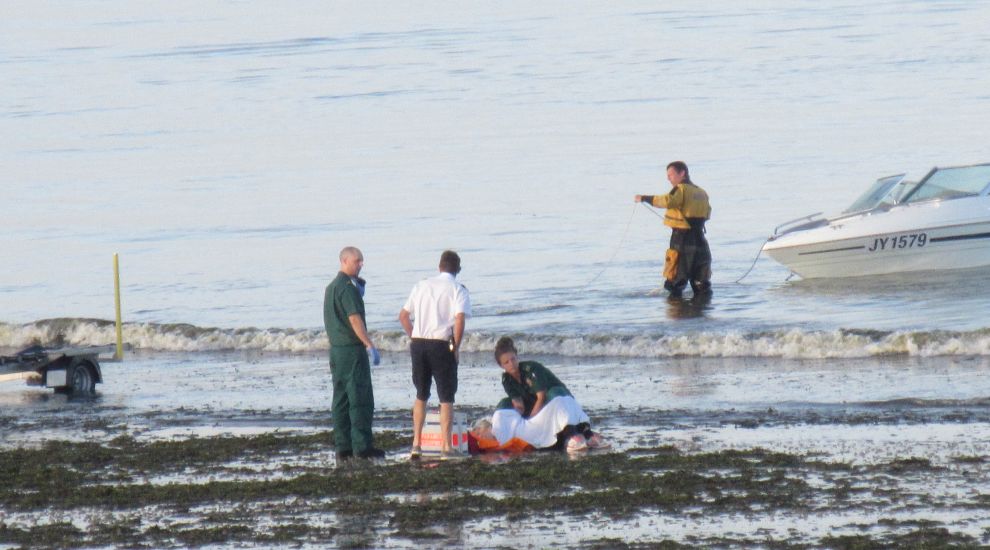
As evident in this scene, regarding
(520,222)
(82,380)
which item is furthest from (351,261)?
(520,222)

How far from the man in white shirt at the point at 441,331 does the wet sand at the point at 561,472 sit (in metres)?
0.44

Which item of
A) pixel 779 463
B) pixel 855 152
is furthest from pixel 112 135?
A: pixel 779 463

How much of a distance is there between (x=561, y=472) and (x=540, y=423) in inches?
44.6

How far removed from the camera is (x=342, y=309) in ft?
35.6

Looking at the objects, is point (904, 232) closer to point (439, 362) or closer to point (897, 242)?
point (897, 242)

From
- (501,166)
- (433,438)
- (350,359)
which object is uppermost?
(501,166)

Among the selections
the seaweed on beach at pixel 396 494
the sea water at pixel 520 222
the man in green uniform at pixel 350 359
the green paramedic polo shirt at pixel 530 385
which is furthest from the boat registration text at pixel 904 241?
the man in green uniform at pixel 350 359

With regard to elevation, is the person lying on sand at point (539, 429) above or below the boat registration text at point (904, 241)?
below

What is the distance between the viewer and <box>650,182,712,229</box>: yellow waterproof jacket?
1920cm

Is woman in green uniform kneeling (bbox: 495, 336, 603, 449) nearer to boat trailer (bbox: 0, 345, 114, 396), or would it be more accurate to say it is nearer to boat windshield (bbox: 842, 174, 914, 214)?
boat trailer (bbox: 0, 345, 114, 396)

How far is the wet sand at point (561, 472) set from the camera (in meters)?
8.72

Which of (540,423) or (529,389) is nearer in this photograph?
(540,423)

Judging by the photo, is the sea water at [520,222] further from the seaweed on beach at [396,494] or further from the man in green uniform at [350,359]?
the man in green uniform at [350,359]

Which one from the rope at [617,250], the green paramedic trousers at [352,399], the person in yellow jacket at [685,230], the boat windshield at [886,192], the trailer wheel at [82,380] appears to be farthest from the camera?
the rope at [617,250]
